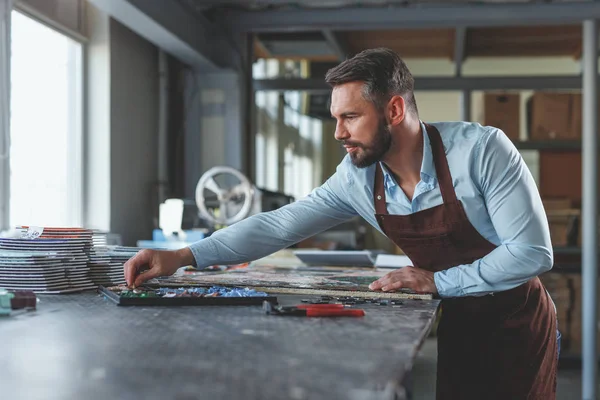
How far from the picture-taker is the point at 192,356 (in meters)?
0.86

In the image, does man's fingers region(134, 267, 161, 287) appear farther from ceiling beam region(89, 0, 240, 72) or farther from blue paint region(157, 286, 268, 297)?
ceiling beam region(89, 0, 240, 72)

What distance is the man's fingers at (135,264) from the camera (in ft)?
5.01

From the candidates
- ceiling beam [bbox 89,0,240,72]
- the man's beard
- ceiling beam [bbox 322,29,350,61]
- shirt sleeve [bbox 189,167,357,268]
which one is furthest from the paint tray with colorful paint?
ceiling beam [bbox 322,29,350,61]

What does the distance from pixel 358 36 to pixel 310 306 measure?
4087 mm

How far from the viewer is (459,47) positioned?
4891mm

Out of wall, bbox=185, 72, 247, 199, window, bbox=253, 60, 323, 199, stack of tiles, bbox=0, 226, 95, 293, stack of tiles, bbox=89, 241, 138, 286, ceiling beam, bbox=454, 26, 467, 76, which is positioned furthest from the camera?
window, bbox=253, 60, 323, 199

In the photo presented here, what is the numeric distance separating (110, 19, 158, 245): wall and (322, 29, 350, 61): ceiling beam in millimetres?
1184

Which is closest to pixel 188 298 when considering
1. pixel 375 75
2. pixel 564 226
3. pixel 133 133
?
pixel 375 75

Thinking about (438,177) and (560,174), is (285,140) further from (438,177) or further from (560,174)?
(438,177)

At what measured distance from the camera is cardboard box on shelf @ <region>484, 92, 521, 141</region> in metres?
5.10

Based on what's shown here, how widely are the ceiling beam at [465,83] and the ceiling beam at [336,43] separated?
269mm

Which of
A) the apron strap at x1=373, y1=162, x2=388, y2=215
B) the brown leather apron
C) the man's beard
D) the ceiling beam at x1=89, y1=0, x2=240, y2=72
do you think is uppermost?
the ceiling beam at x1=89, y1=0, x2=240, y2=72

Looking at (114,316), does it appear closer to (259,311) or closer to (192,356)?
(259,311)

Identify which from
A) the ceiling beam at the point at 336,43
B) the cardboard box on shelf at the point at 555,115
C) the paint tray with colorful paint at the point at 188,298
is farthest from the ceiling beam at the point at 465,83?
the paint tray with colorful paint at the point at 188,298
